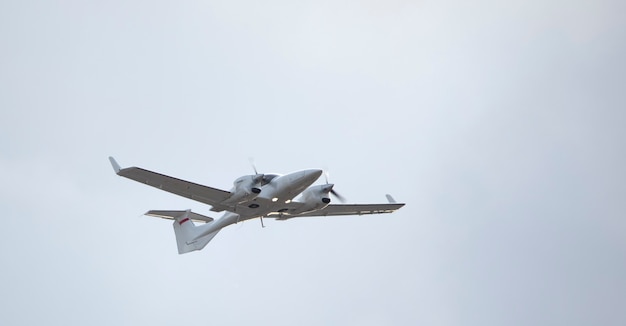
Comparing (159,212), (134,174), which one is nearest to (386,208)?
(159,212)

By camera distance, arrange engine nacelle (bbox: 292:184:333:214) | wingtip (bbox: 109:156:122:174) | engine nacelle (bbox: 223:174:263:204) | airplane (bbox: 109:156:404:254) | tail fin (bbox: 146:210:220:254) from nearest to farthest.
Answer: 1. wingtip (bbox: 109:156:122:174)
2. airplane (bbox: 109:156:404:254)
3. engine nacelle (bbox: 223:174:263:204)
4. engine nacelle (bbox: 292:184:333:214)
5. tail fin (bbox: 146:210:220:254)

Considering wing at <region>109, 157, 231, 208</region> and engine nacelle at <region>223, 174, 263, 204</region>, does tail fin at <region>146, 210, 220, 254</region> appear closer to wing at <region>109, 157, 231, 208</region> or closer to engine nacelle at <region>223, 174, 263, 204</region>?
wing at <region>109, 157, 231, 208</region>

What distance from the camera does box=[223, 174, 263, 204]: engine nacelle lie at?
44250 millimetres

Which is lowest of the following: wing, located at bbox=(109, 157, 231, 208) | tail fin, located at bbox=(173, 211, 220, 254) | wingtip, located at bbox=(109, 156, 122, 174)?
wing, located at bbox=(109, 157, 231, 208)

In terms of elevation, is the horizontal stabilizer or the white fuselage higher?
the horizontal stabilizer

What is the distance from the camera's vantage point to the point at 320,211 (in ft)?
167

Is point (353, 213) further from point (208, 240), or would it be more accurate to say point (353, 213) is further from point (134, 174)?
point (134, 174)

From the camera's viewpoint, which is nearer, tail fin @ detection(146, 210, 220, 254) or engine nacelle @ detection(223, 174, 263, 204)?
engine nacelle @ detection(223, 174, 263, 204)

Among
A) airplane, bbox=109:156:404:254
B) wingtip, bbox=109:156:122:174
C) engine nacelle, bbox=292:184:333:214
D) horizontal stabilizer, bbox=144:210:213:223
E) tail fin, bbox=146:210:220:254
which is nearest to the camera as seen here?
wingtip, bbox=109:156:122:174

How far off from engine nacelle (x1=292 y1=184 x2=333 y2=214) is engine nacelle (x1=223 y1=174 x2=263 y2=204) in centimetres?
425

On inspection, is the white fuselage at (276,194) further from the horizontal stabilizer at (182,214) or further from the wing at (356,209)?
the wing at (356,209)

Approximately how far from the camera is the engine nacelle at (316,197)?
47594 mm

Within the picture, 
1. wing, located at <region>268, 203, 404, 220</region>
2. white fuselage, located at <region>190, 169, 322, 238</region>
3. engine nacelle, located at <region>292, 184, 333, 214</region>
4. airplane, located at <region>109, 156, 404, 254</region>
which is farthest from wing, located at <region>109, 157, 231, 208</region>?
wing, located at <region>268, 203, 404, 220</region>

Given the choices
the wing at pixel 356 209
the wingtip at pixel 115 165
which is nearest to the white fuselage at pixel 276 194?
the wing at pixel 356 209
